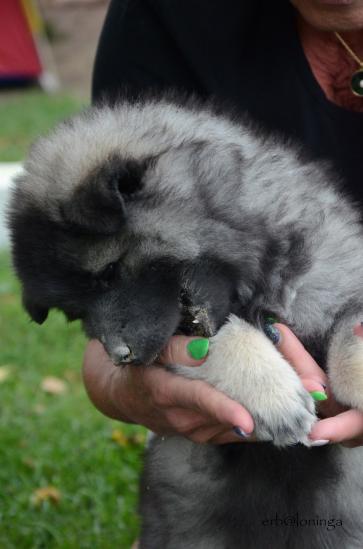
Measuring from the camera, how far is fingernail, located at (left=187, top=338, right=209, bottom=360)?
207 centimetres

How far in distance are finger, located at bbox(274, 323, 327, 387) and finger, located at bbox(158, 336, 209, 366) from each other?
0.64 feet

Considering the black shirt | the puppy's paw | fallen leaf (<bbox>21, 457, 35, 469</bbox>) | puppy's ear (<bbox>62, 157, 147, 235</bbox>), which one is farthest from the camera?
fallen leaf (<bbox>21, 457, 35, 469</bbox>)

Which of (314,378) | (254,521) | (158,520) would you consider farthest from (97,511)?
(314,378)

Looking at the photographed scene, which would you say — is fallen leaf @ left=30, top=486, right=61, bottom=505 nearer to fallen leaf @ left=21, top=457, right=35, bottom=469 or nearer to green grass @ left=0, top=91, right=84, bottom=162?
fallen leaf @ left=21, top=457, right=35, bottom=469

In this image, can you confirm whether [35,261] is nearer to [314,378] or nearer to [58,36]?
[314,378]

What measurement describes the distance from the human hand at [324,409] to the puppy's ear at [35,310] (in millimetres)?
600

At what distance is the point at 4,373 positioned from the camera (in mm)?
4445


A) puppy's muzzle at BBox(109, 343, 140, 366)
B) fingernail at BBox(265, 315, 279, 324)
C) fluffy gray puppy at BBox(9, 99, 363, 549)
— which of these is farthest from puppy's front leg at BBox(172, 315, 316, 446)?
puppy's muzzle at BBox(109, 343, 140, 366)

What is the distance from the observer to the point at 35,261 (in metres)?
2.01

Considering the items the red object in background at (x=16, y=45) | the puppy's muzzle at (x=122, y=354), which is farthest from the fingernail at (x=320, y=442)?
the red object in background at (x=16, y=45)

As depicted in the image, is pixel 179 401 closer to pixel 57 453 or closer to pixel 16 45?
pixel 57 453

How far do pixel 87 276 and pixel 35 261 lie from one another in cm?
14

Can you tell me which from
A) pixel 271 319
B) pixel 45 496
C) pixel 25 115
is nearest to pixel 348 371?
pixel 271 319

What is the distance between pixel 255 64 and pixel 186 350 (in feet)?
3.69
